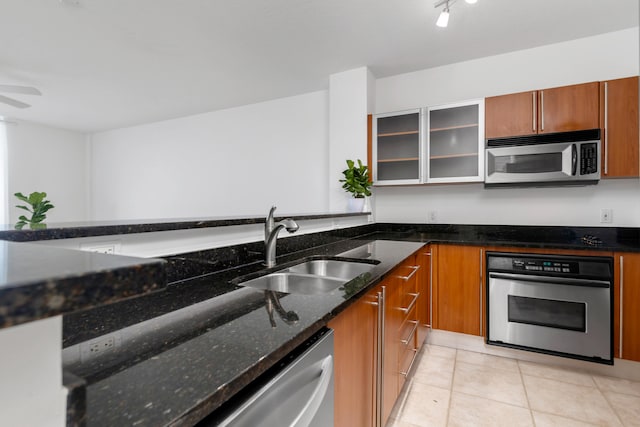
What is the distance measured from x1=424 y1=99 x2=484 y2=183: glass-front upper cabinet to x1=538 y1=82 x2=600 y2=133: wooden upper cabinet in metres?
0.45

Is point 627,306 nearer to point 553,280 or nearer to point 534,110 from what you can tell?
point 553,280

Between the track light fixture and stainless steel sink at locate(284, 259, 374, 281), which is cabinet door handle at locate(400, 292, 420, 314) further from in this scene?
the track light fixture

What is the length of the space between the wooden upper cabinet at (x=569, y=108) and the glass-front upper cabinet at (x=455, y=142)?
45 cm

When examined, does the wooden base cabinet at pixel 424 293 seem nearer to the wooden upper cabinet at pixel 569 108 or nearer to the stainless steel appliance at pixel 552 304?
the stainless steel appliance at pixel 552 304

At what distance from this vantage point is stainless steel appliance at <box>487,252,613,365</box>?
6.73 ft

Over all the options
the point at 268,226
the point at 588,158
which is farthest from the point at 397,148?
the point at 268,226

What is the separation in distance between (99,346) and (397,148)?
9.31 ft

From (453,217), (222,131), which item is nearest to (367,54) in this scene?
(453,217)

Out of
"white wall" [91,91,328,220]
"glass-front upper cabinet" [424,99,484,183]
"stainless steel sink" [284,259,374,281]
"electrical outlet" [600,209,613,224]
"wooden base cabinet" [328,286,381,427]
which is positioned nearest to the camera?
"wooden base cabinet" [328,286,381,427]

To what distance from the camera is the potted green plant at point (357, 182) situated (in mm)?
2953

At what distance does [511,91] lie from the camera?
2.86 metres

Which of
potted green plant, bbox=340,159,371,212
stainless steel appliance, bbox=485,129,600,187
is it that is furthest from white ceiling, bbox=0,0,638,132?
potted green plant, bbox=340,159,371,212

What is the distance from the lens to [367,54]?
9.53 feet

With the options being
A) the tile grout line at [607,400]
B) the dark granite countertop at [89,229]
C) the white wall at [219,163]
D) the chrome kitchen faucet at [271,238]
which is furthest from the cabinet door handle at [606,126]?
the dark granite countertop at [89,229]
